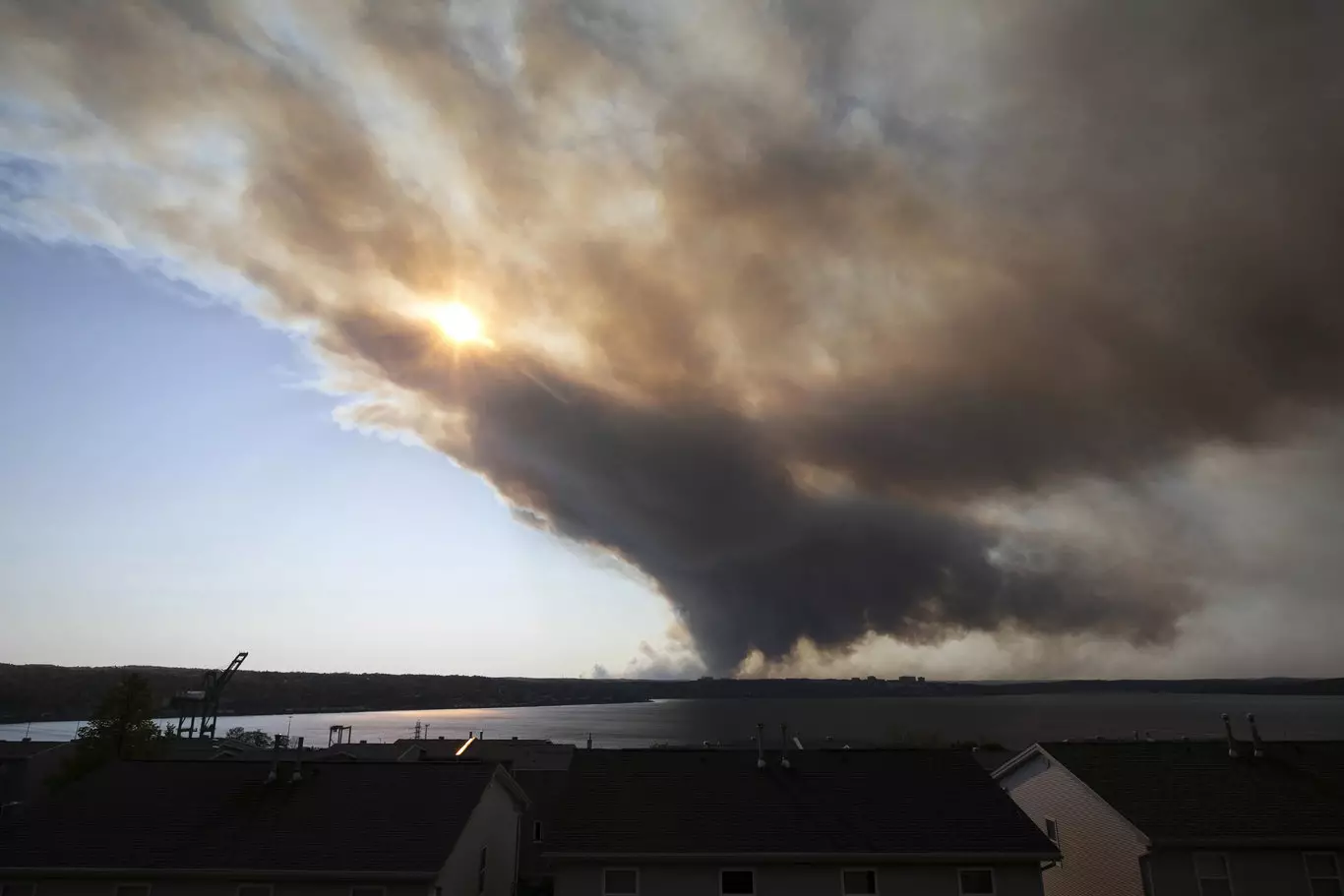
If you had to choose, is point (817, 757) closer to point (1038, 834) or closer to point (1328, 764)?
point (1038, 834)

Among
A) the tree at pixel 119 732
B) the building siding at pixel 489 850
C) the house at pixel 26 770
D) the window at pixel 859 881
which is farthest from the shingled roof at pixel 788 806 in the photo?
the house at pixel 26 770

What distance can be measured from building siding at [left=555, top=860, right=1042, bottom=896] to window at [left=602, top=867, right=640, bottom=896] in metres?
0.14

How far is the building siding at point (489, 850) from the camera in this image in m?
28.6

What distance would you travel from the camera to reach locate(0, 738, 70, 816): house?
5450 centimetres

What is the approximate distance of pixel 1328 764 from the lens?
32.0 meters

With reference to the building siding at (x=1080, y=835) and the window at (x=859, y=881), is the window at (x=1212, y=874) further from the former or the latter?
the window at (x=859, y=881)

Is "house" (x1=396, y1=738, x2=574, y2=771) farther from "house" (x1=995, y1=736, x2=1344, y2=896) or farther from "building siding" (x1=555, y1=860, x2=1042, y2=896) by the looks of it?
"house" (x1=995, y1=736, x2=1344, y2=896)

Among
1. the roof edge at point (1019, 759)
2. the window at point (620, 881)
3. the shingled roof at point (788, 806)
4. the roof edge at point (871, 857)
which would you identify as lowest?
the window at point (620, 881)

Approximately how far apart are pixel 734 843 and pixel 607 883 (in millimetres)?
4397

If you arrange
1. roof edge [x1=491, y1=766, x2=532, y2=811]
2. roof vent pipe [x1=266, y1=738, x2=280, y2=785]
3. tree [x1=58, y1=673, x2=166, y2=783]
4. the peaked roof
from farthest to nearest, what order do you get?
1. tree [x1=58, y1=673, x2=166, y2=783]
2. roof edge [x1=491, y1=766, x2=532, y2=811]
3. roof vent pipe [x1=266, y1=738, x2=280, y2=785]
4. the peaked roof

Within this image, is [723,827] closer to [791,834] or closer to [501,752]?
[791,834]

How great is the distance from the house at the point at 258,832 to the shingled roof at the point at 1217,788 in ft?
77.5

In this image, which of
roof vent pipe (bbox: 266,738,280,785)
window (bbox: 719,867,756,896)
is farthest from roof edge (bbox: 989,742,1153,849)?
roof vent pipe (bbox: 266,738,280,785)

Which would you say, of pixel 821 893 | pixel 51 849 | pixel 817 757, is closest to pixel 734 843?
pixel 821 893
